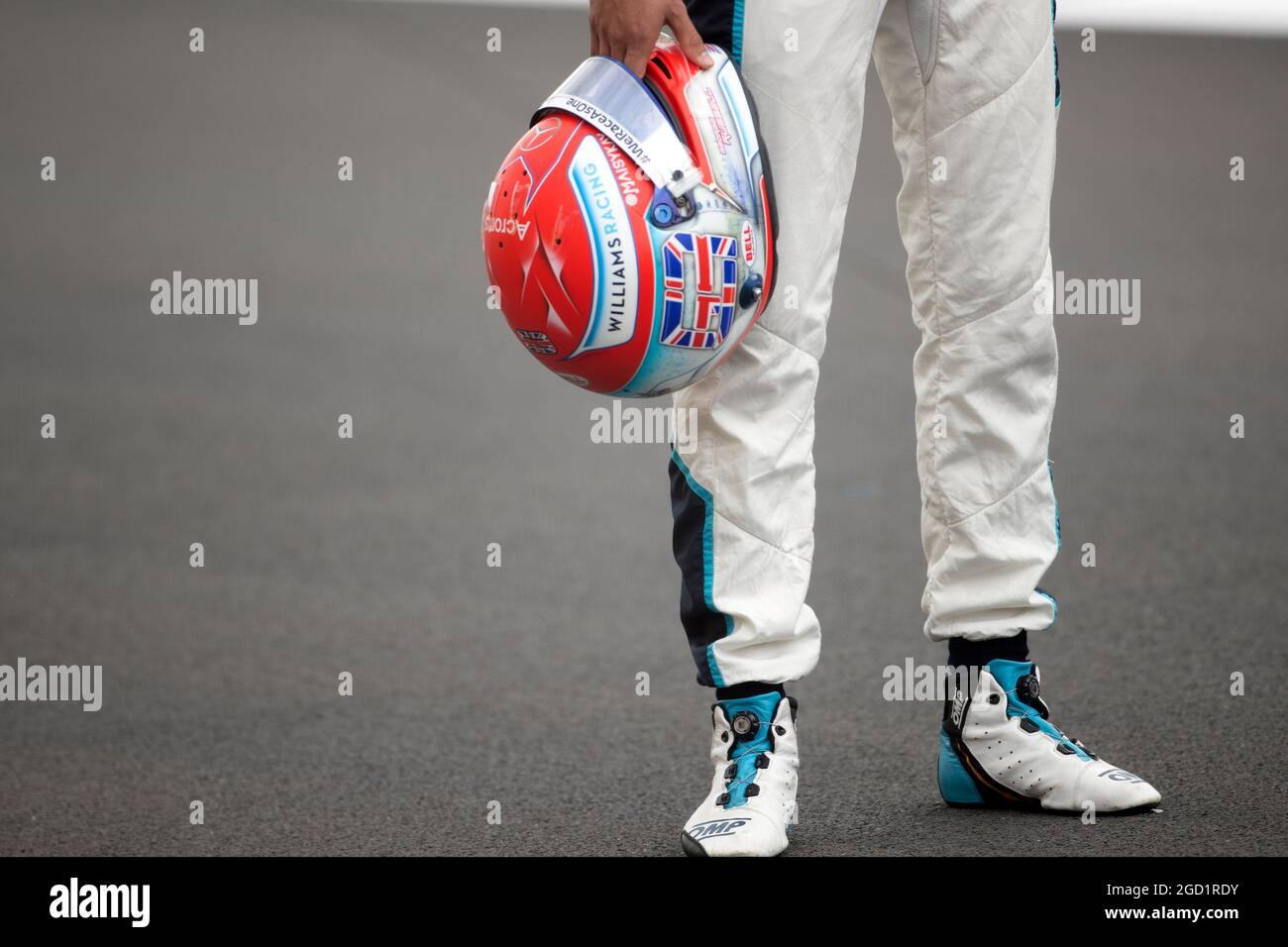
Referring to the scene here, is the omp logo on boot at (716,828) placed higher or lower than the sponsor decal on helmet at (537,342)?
lower

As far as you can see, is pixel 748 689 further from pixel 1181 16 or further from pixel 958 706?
pixel 1181 16

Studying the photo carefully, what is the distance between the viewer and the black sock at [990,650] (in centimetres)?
212

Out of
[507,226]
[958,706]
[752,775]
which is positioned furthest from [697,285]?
[958,706]

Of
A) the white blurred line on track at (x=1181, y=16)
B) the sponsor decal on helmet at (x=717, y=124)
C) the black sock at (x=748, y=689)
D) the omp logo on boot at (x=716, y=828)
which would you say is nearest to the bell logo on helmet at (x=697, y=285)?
the sponsor decal on helmet at (x=717, y=124)

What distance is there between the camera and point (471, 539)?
3510mm

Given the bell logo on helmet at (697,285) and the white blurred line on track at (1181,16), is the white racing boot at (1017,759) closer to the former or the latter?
the bell logo on helmet at (697,285)

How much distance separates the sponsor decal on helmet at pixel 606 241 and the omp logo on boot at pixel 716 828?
56 centimetres

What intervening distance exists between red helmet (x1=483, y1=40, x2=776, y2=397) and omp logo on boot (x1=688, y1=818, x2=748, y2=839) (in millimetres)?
495

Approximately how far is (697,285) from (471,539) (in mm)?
1785

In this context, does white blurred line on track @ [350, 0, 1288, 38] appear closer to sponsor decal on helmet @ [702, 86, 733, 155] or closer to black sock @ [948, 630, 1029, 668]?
black sock @ [948, 630, 1029, 668]

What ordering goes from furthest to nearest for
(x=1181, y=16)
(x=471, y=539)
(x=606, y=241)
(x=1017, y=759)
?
(x=1181, y=16)
(x=471, y=539)
(x=1017, y=759)
(x=606, y=241)

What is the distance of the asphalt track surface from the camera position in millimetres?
2215

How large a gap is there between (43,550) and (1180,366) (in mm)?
3193
